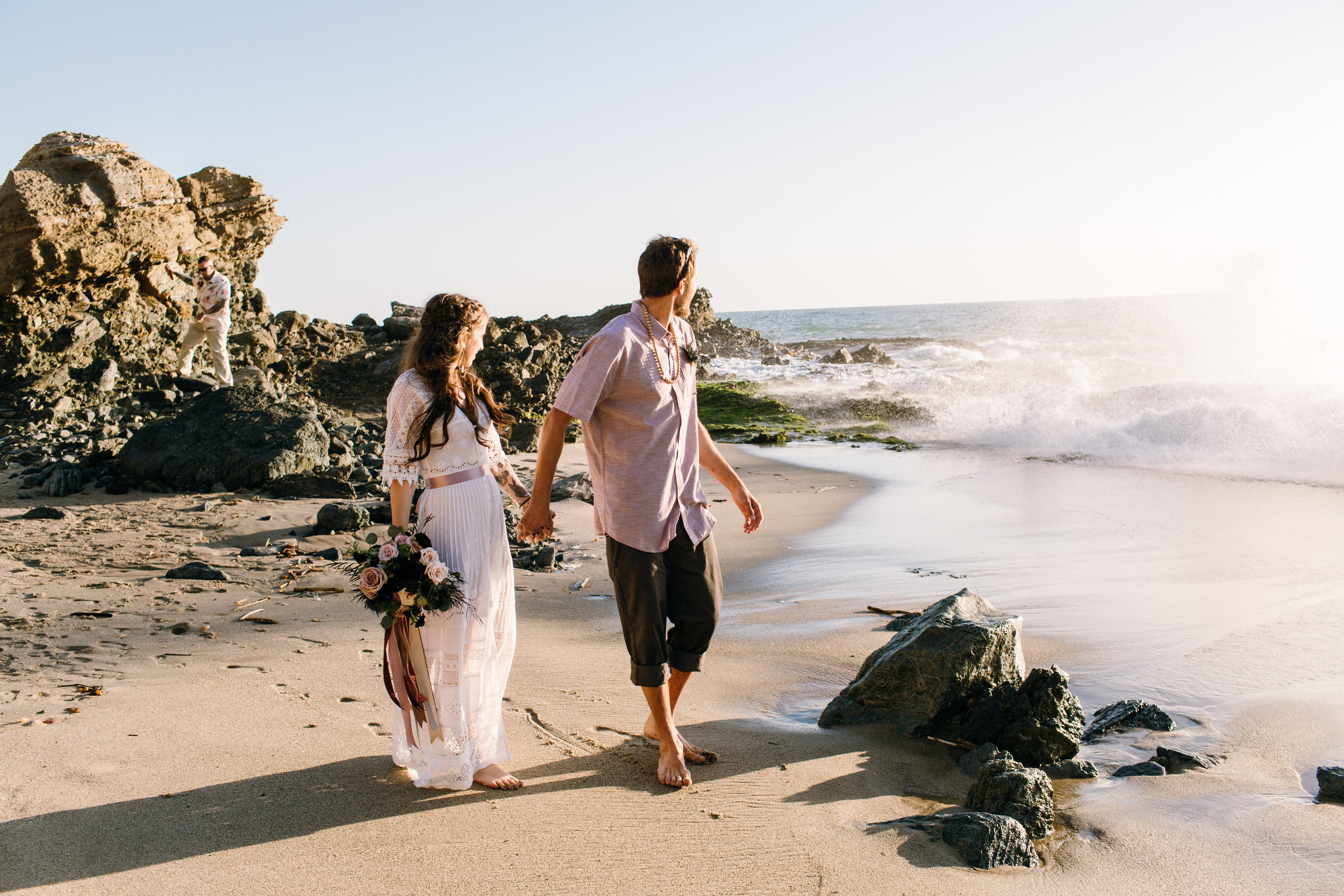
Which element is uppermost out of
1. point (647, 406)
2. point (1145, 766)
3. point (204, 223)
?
point (204, 223)

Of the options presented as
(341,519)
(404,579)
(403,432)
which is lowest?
(341,519)

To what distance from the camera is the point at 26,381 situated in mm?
12344

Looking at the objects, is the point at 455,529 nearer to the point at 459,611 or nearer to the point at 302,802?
the point at 459,611

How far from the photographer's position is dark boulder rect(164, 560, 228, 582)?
6.00m

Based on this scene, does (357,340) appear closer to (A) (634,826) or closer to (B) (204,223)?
(B) (204,223)

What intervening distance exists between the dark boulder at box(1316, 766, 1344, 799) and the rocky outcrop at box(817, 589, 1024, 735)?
1.15 metres

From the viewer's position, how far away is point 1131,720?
416 centimetres

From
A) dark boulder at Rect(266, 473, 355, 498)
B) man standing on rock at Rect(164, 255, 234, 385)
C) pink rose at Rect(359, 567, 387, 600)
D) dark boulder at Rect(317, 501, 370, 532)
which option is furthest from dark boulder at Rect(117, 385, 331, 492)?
pink rose at Rect(359, 567, 387, 600)

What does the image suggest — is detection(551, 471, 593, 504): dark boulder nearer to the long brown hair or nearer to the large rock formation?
the long brown hair

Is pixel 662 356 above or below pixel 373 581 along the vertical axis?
above

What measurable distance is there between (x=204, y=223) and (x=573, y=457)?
Result: 7.80 metres

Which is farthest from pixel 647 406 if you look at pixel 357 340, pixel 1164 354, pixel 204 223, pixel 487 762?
pixel 1164 354

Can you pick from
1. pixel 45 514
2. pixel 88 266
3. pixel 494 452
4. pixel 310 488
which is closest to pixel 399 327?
pixel 88 266

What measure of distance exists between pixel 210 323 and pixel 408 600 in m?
11.9
